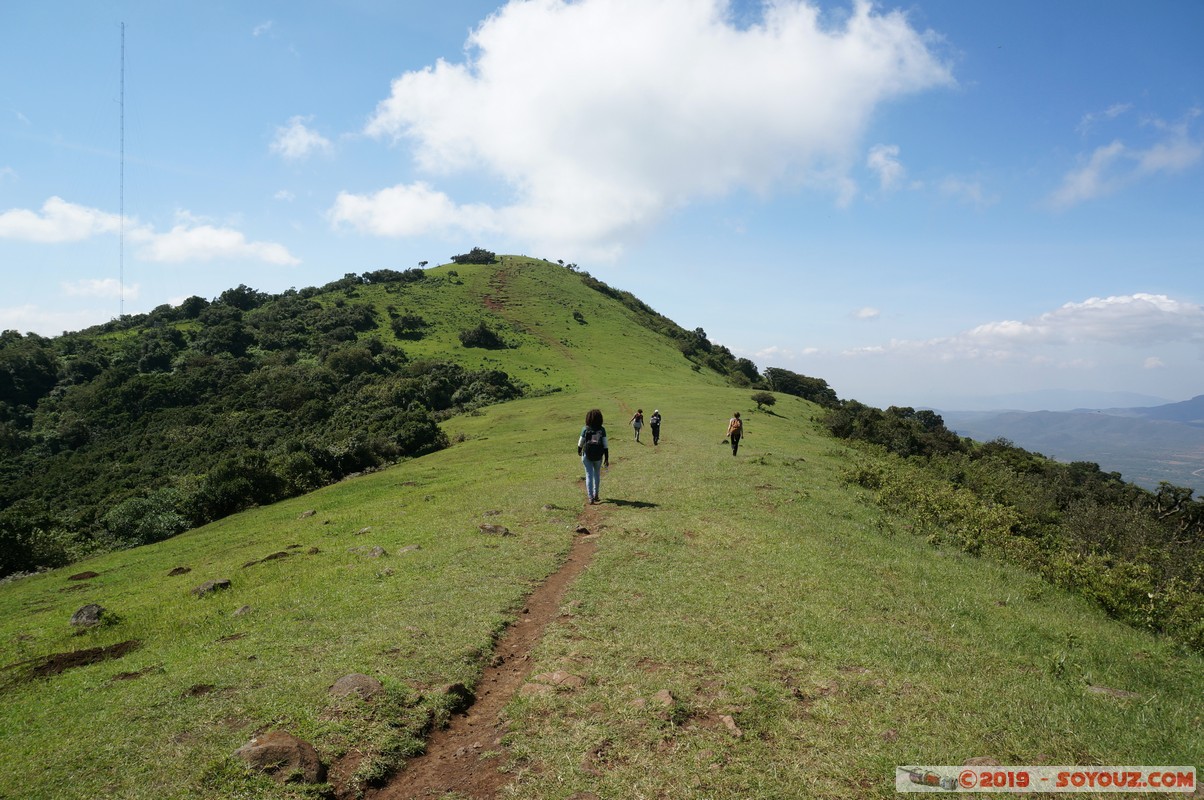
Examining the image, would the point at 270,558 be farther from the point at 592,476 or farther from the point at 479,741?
the point at 479,741

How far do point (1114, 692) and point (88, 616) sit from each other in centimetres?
2003

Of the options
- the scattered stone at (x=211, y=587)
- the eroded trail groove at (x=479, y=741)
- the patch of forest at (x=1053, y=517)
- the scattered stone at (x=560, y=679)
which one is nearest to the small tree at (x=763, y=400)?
the patch of forest at (x=1053, y=517)

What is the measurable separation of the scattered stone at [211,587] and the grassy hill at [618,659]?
22.9 inches

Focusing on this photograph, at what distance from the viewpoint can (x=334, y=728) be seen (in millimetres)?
7039

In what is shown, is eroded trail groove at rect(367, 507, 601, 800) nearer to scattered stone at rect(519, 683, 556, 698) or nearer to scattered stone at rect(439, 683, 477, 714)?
scattered stone at rect(439, 683, 477, 714)

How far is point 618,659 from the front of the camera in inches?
351

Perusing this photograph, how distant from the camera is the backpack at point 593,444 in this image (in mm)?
19016

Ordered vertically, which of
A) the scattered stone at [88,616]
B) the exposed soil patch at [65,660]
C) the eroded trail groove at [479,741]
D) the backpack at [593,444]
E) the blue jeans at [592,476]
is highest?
the backpack at [593,444]

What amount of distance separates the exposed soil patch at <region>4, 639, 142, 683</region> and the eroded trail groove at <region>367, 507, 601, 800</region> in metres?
7.57

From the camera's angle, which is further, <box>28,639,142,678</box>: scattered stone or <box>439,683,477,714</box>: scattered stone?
<box>28,639,142,678</box>: scattered stone

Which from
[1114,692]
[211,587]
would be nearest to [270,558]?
[211,587]

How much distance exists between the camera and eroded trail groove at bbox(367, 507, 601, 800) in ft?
20.6

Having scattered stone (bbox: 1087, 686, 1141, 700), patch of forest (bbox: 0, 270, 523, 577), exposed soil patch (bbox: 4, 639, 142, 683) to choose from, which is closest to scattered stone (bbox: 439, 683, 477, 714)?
exposed soil patch (bbox: 4, 639, 142, 683)

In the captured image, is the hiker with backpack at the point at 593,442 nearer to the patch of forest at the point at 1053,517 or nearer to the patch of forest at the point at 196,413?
the patch of forest at the point at 1053,517
